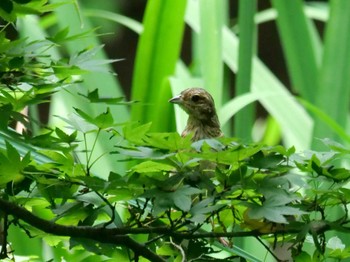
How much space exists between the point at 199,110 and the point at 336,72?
31 cm

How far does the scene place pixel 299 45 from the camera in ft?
5.92

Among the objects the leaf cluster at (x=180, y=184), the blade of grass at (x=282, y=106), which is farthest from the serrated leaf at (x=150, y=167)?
the blade of grass at (x=282, y=106)

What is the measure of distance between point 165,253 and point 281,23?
105 centimetres

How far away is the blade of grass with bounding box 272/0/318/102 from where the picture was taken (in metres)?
1.76

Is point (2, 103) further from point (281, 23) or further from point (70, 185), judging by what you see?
point (281, 23)

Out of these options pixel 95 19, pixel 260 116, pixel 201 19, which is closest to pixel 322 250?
pixel 201 19

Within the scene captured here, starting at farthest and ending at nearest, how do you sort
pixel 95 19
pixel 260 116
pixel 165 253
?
pixel 260 116 < pixel 95 19 < pixel 165 253

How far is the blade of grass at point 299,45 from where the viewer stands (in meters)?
1.76

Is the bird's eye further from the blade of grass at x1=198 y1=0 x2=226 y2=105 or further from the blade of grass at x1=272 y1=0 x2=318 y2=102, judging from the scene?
the blade of grass at x1=272 y1=0 x2=318 y2=102

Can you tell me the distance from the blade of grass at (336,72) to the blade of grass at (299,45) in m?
0.15

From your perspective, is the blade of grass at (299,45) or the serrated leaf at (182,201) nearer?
the serrated leaf at (182,201)

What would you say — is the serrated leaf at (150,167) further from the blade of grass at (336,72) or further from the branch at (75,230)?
the blade of grass at (336,72)

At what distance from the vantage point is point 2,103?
0.74 meters

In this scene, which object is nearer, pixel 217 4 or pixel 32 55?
pixel 32 55
